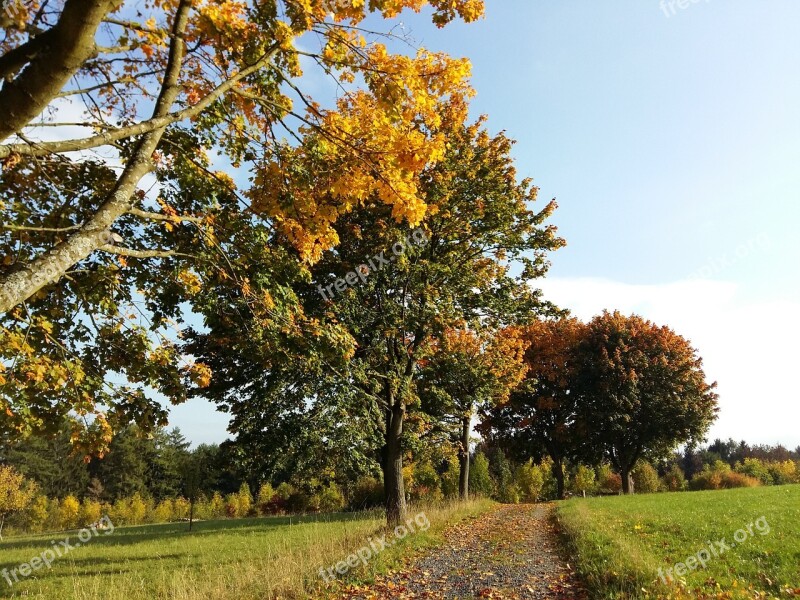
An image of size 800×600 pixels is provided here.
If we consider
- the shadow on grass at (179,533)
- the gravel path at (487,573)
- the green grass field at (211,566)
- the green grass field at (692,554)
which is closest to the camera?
the green grass field at (692,554)

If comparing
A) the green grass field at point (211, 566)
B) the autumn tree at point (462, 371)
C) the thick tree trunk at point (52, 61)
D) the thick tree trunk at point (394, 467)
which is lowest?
the green grass field at point (211, 566)

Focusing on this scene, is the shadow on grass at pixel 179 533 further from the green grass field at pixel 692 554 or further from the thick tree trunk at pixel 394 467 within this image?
the green grass field at pixel 692 554

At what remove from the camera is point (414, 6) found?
5.05m

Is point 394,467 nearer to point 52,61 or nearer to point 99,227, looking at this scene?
point 99,227

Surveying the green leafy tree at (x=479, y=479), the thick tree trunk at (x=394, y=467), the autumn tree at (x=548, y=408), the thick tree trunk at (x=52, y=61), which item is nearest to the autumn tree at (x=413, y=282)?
the thick tree trunk at (x=394, y=467)

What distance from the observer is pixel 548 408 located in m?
36.8

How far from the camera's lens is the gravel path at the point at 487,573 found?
6820 mm

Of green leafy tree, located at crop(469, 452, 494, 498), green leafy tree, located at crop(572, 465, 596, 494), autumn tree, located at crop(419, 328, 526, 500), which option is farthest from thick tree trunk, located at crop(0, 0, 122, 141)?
green leafy tree, located at crop(572, 465, 596, 494)

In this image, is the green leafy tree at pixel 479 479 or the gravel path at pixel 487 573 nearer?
the gravel path at pixel 487 573

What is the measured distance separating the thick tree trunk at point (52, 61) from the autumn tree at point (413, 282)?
862 cm

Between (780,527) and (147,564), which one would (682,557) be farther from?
Result: (147,564)

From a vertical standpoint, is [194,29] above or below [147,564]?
above

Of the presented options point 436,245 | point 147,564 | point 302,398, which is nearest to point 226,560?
point 147,564

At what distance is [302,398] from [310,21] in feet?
31.2
